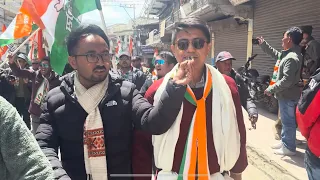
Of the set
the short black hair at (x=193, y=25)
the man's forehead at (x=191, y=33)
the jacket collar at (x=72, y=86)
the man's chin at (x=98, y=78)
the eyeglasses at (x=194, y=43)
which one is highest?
the short black hair at (x=193, y=25)

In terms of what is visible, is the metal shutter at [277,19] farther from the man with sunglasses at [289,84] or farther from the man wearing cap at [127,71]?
the man wearing cap at [127,71]

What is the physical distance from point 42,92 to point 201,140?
341 centimetres

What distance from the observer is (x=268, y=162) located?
174 inches

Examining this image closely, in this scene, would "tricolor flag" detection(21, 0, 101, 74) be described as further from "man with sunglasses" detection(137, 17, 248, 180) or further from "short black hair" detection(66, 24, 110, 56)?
"man with sunglasses" detection(137, 17, 248, 180)

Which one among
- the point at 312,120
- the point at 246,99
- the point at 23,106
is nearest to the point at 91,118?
the point at 312,120

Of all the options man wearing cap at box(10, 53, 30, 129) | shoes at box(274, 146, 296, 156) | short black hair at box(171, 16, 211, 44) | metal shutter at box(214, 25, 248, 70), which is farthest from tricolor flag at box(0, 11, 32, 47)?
metal shutter at box(214, 25, 248, 70)

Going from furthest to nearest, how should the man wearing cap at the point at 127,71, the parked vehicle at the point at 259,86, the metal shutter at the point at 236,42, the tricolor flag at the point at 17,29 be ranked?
the metal shutter at the point at 236,42
the parked vehicle at the point at 259,86
the man wearing cap at the point at 127,71
the tricolor flag at the point at 17,29

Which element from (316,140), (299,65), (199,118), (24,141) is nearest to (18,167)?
(24,141)

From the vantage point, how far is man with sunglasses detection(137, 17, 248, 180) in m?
1.65

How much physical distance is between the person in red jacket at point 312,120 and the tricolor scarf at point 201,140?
62 cm

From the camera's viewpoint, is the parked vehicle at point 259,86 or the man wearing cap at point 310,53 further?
the parked vehicle at point 259,86

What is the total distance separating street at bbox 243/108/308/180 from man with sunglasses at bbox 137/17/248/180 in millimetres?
2501

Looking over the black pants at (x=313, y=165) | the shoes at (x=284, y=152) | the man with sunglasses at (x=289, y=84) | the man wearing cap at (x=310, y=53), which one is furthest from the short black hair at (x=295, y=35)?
the black pants at (x=313, y=165)

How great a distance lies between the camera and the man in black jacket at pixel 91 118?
5.30 feet
